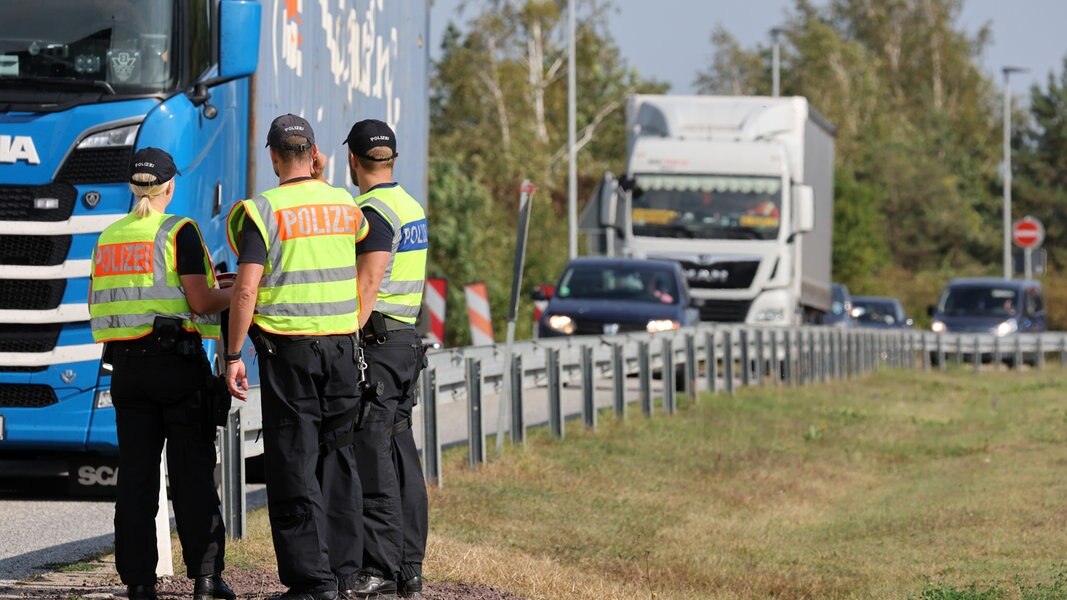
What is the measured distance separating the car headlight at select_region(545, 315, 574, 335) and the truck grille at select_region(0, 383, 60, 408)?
42.6 ft

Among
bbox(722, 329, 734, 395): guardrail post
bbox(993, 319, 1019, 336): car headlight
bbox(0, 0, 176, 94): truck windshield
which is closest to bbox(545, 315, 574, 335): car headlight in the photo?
bbox(722, 329, 734, 395): guardrail post

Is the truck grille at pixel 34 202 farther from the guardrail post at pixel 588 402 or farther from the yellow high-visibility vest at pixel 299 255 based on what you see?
the guardrail post at pixel 588 402

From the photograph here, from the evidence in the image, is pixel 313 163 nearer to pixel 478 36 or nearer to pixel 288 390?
pixel 288 390

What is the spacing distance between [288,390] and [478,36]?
2231 inches

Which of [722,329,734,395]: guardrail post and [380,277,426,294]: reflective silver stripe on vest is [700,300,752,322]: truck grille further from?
[380,277,426,294]: reflective silver stripe on vest

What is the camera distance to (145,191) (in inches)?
297

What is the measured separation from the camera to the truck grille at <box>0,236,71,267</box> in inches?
402

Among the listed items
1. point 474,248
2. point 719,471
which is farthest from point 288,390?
point 474,248

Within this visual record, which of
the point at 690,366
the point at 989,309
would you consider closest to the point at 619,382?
the point at 690,366

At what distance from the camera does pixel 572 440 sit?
15906mm

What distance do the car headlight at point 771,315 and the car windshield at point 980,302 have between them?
13.9 metres

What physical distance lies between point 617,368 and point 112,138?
28.1 feet

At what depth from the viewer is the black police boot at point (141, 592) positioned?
7.30 m

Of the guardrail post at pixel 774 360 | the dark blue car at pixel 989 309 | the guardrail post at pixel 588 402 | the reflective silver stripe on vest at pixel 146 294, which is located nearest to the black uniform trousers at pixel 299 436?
the reflective silver stripe on vest at pixel 146 294
